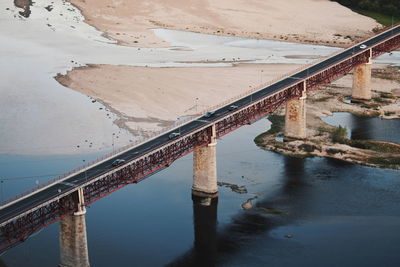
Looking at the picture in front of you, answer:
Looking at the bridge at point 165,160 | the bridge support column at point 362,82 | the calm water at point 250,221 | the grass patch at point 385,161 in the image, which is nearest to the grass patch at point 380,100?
the bridge support column at point 362,82

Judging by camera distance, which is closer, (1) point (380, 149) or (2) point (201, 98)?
(1) point (380, 149)

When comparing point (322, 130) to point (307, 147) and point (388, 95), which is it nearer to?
point (307, 147)

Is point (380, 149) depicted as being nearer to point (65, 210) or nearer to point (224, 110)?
point (224, 110)

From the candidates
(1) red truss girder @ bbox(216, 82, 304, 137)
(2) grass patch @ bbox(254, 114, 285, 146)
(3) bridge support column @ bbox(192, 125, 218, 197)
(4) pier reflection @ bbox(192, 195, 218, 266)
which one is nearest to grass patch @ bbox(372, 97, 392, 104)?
(2) grass patch @ bbox(254, 114, 285, 146)

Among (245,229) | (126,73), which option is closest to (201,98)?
(126,73)

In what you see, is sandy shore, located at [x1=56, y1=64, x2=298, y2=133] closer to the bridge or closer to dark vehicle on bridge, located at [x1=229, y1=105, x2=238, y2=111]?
the bridge
